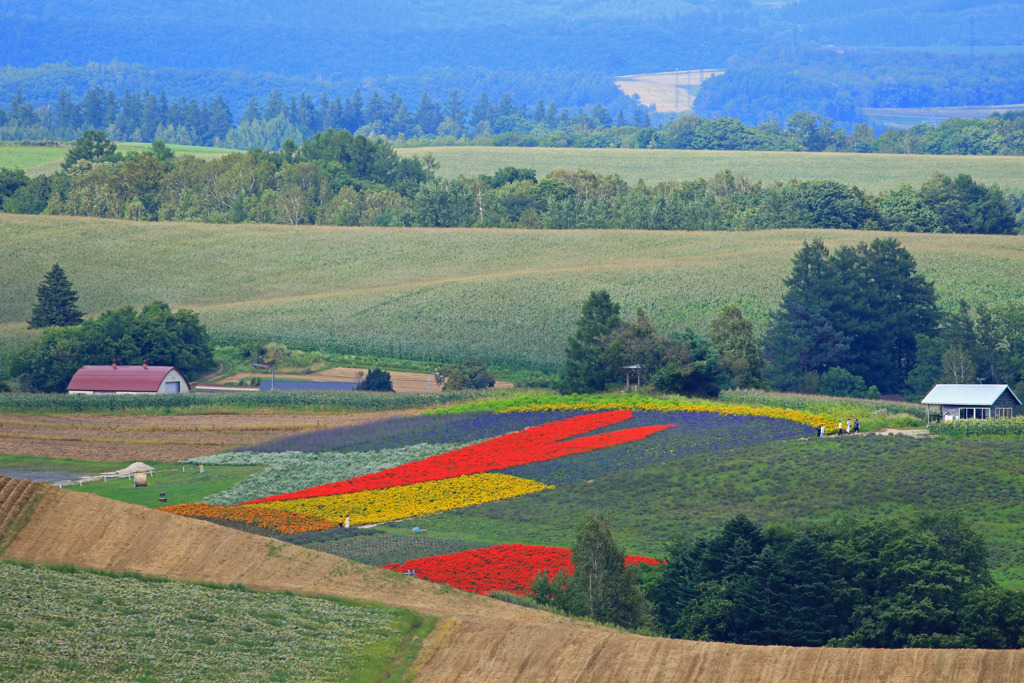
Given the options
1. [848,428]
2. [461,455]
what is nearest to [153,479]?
[461,455]

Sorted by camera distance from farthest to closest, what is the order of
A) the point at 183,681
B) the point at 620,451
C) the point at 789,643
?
the point at 620,451 < the point at 789,643 < the point at 183,681

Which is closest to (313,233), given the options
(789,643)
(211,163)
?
(211,163)

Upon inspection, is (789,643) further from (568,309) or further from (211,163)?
(211,163)

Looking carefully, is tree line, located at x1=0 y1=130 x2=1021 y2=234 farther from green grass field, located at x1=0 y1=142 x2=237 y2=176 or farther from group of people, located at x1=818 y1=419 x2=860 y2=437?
group of people, located at x1=818 y1=419 x2=860 y2=437

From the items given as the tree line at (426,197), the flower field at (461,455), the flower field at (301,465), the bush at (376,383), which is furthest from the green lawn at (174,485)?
the tree line at (426,197)

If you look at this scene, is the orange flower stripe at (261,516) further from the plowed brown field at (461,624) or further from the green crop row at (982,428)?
the green crop row at (982,428)

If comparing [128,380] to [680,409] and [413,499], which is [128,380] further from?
[413,499]

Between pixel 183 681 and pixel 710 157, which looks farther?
pixel 710 157

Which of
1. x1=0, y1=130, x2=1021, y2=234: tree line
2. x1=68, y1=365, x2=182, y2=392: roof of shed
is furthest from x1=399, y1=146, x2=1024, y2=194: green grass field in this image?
x1=68, y1=365, x2=182, y2=392: roof of shed
